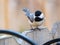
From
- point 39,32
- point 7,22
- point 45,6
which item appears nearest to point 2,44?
point 39,32

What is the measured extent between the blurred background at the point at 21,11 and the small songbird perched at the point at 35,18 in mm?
39

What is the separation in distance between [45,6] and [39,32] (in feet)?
2.54

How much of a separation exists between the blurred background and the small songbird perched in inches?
1.5

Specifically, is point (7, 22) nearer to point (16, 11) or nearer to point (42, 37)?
point (16, 11)

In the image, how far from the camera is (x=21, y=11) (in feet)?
6.39

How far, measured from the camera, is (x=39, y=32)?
114 cm

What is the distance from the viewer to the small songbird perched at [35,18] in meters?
1.84

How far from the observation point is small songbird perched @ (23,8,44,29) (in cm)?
184

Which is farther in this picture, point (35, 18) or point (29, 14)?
point (35, 18)

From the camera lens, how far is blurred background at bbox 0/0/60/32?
71.5 inches

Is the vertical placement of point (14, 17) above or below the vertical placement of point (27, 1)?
below

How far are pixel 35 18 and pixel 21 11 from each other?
15cm

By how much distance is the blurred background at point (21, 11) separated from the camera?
182 centimetres

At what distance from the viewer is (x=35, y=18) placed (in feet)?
6.59
